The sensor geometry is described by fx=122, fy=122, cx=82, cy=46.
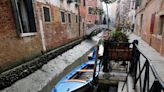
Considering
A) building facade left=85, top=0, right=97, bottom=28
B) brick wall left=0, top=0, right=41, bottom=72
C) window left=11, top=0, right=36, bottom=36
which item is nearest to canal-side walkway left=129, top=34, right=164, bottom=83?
brick wall left=0, top=0, right=41, bottom=72

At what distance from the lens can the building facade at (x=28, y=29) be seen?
4.98 meters

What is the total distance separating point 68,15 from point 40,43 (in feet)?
17.8

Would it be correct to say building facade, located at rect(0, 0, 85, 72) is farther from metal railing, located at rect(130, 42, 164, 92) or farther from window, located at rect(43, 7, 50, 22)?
metal railing, located at rect(130, 42, 164, 92)

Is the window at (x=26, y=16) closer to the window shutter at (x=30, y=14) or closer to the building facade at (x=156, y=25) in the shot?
the window shutter at (x=30, y=14)

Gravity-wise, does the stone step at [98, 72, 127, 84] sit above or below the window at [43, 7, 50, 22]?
below

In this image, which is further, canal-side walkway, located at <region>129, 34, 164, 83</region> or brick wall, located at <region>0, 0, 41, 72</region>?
brick wall, located at <region>0, 0, 41, 72</region>

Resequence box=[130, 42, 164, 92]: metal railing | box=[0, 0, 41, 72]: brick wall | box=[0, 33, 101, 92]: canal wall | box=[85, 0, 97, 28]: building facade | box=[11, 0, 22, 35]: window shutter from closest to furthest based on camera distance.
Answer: box=[130, 42, 164, 92]: metal railing
box=[0, 0, 41, 72]: brick wall
box=[0, 33, 101, 92]: canal wall
box=[11, 0, 22, 35]: window shutter
box=[85, 0, 97, 28]: building facade

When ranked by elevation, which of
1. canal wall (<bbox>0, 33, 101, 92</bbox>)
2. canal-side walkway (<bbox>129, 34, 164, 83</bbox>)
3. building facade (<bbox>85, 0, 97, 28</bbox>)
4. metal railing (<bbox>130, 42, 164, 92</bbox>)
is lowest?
canal wall (<bbox>0, 33, 101, 92</bbox>)

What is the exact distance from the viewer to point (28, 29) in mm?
6512

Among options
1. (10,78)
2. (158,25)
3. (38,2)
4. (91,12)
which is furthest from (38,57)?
(91,12)

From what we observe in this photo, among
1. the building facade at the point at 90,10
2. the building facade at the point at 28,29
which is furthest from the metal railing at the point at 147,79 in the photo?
the building facade at the point at 90,10

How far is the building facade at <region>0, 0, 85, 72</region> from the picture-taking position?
196 inches

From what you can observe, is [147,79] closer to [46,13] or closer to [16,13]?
[16,13]

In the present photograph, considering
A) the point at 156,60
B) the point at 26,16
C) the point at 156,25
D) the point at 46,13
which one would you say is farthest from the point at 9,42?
the point at 156,25
